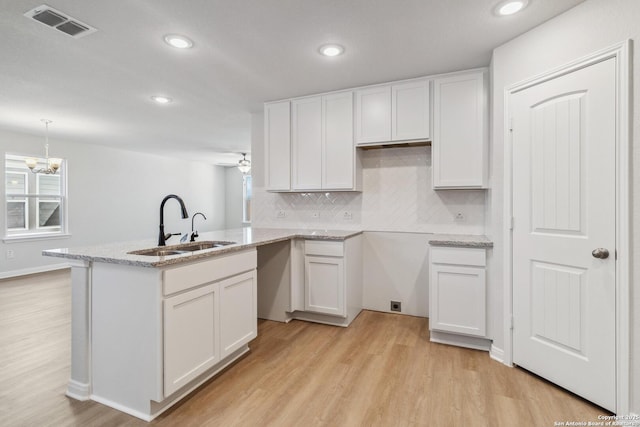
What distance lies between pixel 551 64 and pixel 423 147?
1.38 metres

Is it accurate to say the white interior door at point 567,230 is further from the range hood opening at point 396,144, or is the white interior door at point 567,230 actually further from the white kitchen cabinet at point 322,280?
the white kitchen cabinet at point 322,280

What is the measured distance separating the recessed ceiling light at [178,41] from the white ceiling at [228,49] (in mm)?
55

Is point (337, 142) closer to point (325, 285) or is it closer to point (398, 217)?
point (398, 217)

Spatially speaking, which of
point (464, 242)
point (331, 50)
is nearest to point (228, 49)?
point (331, 50)

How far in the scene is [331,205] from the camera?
12.6 feet

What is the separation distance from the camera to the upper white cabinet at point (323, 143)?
342 cm

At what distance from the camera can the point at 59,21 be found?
2143 millimetres

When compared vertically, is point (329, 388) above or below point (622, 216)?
below

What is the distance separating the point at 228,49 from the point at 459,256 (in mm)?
2525

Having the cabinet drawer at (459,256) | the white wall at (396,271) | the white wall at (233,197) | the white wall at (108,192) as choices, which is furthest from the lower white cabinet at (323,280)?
the white wall at (233,197)

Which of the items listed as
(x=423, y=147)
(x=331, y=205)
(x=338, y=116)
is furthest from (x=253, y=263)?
(x=423, y=147)

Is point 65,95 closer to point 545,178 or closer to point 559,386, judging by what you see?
point 545,178

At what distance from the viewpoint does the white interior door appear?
1.83 m

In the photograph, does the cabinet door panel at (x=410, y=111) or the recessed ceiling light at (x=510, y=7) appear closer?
the recessed ceiling light at (x=510, y=7)
